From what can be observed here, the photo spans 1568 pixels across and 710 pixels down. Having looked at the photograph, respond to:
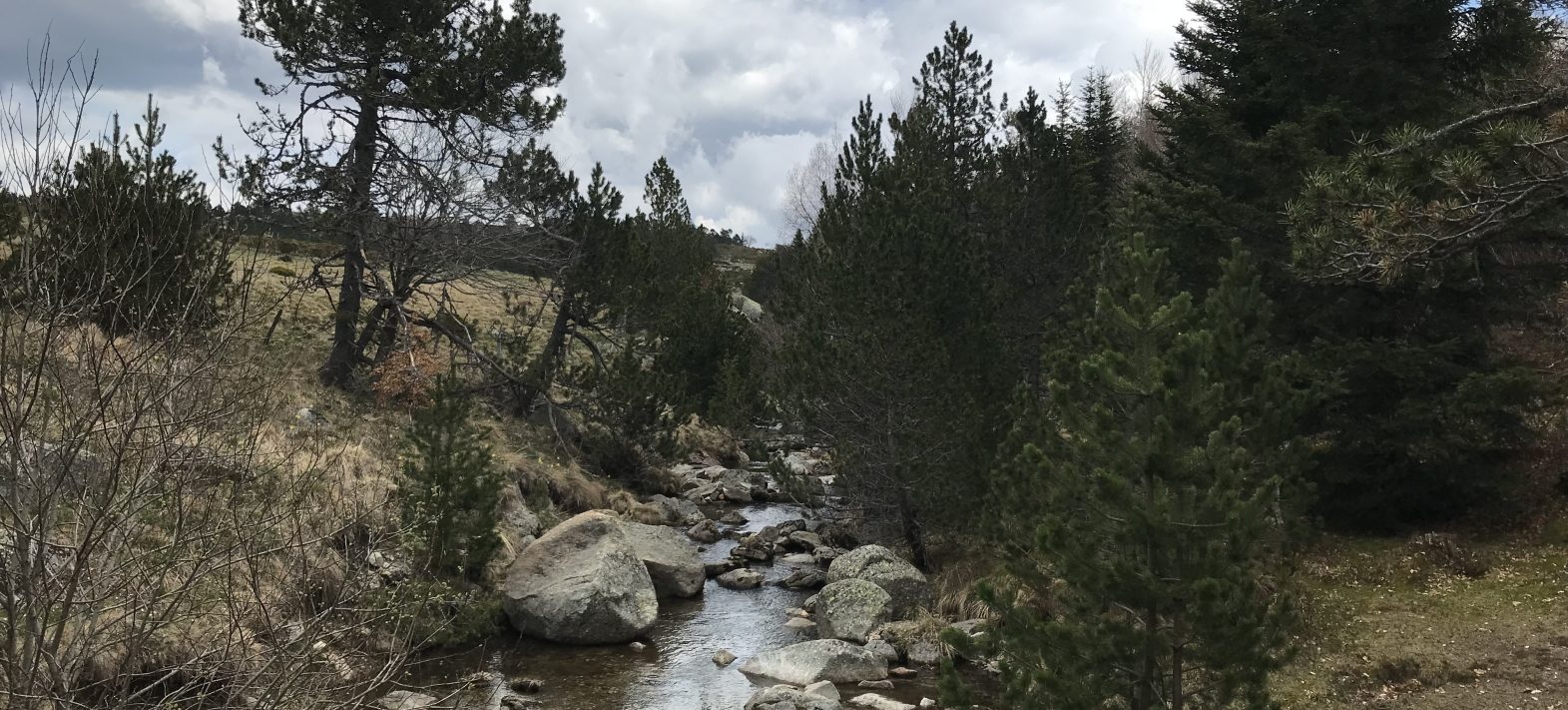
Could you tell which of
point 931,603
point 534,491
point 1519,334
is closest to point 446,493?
point 534,491

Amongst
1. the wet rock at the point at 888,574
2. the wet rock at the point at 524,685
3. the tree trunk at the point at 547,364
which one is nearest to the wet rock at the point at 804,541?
the wet rock at the point at 888,574

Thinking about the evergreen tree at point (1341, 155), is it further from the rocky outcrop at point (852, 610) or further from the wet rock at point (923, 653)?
the rocky outcrop at point (852, 610)

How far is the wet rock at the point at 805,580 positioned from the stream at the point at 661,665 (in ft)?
2.84

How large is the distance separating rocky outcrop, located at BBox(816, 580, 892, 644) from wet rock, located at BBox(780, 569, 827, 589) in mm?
2350

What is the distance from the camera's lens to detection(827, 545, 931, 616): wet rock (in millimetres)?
13680

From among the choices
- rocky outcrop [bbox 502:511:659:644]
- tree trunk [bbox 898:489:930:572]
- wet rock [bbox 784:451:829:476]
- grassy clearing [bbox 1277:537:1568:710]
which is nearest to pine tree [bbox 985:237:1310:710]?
grassy clearing [bbox 1277:537:1568:710]

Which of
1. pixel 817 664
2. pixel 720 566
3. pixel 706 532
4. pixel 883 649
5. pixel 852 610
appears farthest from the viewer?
pixel 706 532

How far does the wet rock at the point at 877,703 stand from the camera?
1026cm

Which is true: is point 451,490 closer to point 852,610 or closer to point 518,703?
point 518,703

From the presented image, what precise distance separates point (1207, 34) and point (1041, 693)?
12674 millimetres

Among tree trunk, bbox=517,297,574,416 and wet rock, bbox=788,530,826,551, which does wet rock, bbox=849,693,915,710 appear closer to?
wet rock, bbox=788,530,826,551

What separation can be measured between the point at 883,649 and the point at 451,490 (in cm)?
596

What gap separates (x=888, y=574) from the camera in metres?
14.0

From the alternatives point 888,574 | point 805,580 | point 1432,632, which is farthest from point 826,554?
point 1432,632
